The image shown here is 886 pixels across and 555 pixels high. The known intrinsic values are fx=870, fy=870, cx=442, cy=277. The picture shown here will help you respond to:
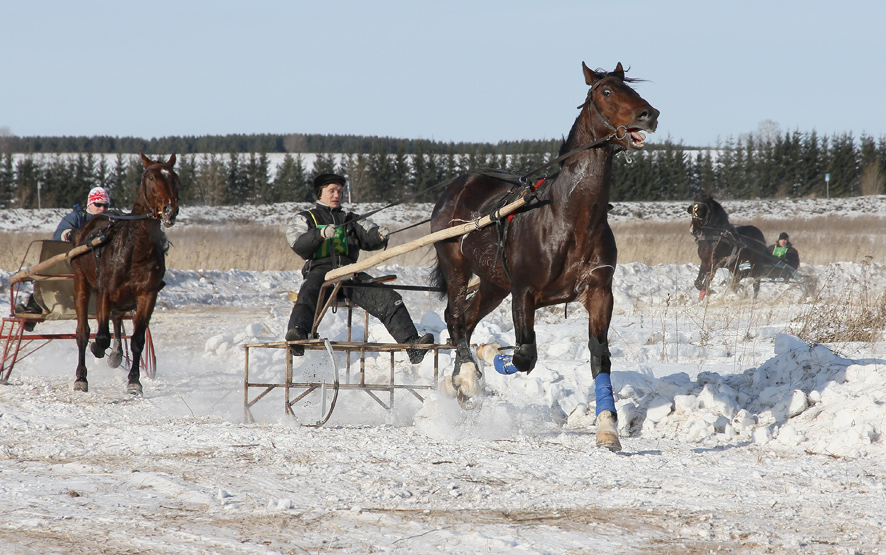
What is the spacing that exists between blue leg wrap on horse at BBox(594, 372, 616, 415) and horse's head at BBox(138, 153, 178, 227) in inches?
175

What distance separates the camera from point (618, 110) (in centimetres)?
522

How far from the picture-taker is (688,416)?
5785mm

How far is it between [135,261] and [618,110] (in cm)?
521

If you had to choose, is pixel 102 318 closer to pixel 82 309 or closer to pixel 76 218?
pixel 82 309

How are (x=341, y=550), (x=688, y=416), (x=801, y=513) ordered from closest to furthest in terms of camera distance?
(x=341, y=550)
(x=801, y=513)
(x=688, y=416)

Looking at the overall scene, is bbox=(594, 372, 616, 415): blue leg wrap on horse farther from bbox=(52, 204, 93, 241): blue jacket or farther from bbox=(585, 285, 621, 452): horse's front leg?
bbox=(52, 204, 93, 241): blue jacket

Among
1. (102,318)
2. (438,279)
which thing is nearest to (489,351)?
(438,279)

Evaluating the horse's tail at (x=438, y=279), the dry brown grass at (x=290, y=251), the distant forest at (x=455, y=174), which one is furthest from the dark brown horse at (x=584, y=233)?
the distant forest at (x=455, y=174)

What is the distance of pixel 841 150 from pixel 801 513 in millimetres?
58175

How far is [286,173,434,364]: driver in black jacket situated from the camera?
22.7 feet

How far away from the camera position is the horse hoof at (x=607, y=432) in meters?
5.03

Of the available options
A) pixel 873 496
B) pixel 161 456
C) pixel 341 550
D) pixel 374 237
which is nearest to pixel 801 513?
pixel 873 496

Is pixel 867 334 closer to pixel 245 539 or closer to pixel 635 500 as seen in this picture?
pixel 635 500

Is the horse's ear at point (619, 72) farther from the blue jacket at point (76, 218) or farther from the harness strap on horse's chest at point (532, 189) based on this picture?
the blue jacket at point (76, 218)
